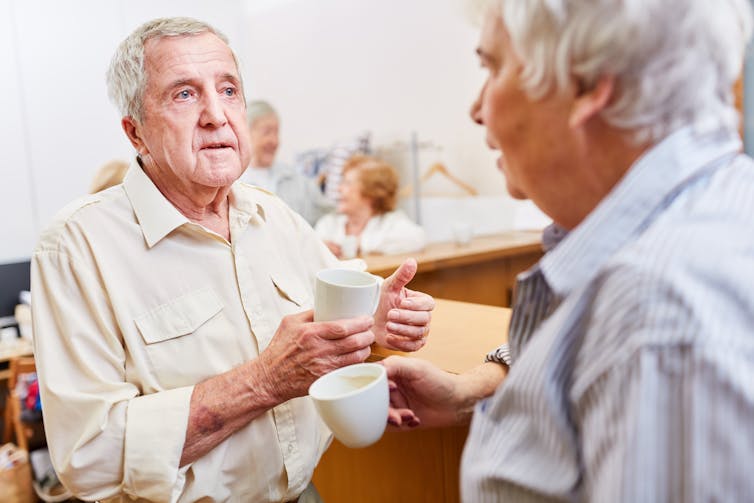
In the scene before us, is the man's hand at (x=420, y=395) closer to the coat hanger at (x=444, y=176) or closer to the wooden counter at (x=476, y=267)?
the wooden counter at (x=476, y=267)

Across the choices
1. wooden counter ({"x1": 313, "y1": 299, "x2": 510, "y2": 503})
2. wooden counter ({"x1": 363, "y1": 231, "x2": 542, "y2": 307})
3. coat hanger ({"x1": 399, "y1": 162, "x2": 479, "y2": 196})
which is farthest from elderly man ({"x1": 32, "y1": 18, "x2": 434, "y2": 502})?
coat hanger ({"x1": 399, "y1": 162, "x2": 479, "y2": 196})

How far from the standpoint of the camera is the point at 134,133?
133cm

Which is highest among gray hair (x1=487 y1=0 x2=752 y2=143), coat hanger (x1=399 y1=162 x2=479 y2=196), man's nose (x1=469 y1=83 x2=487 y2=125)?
gray hair (x1=487 y1=0 x2=752 y2=143)

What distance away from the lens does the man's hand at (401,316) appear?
4.40 ft

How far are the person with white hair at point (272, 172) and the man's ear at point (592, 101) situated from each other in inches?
136

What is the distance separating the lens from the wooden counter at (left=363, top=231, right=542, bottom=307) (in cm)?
354

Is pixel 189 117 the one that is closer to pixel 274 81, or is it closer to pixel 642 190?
pixel 642 190

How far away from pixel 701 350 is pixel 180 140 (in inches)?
38.5

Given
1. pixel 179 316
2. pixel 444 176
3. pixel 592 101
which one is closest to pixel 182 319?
pixel 179 316

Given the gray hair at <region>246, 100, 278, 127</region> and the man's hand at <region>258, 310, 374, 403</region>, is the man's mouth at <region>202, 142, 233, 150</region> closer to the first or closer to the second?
the man's hand at <region>258, 310, 374, 403</region>

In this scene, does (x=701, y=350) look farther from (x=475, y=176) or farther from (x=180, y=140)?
(x=475, y=176)

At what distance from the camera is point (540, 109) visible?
0.70 meters

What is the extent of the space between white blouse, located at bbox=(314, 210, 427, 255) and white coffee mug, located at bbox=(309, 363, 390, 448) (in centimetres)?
292

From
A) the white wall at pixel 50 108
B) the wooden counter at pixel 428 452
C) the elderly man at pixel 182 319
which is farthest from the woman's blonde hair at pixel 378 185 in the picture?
the elderly man at pixel 182 319
